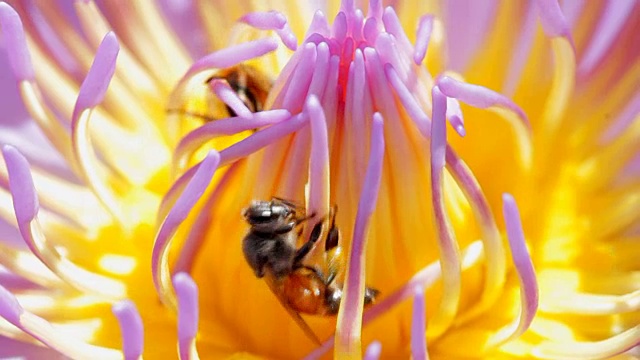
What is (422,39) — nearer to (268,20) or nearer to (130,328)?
(268,20)

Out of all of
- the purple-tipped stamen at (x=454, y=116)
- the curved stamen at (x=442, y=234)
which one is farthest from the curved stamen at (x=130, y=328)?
the purple-tipped stamen at (x=454, y=116)

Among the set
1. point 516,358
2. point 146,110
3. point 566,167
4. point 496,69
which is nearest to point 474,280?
point 516,358

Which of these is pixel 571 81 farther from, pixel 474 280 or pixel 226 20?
pixel 226 20

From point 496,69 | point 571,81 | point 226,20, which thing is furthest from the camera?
point 226,20

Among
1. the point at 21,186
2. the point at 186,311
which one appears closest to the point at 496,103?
the point at 186,311

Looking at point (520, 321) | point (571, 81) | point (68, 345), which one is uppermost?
point (68, 345)

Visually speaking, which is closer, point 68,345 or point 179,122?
point 68,345

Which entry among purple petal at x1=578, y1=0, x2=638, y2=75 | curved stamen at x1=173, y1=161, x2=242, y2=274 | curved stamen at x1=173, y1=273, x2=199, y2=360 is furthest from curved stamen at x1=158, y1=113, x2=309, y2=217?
purple petal at x1=578, y1=0, x2=638, y2=75
